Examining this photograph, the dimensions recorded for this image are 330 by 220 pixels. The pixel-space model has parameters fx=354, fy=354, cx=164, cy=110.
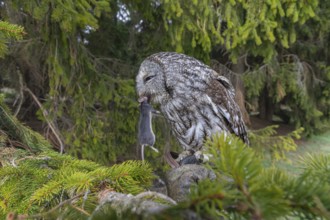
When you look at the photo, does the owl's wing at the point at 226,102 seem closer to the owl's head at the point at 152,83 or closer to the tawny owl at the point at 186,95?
the tawny owl at the point at 186,95

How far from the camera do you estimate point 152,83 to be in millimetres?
2701

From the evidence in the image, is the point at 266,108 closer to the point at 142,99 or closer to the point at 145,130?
the point at 142,99

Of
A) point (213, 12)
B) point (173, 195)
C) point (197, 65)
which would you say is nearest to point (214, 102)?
point (197, 65)

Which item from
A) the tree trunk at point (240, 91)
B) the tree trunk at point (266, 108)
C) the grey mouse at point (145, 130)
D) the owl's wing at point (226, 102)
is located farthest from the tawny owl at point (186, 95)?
Result: the tree trunk at point (266, 108)

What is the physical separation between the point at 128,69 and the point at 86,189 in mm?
4461

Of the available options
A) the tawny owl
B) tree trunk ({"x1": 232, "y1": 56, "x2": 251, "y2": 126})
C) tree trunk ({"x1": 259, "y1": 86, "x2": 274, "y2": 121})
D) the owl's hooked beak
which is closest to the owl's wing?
the tawny owl

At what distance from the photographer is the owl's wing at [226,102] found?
275 cm

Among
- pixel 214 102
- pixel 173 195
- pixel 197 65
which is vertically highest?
pixel 197 65

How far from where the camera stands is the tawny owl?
2641 mm

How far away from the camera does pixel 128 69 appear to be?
551 cm

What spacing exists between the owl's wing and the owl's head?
0.35 m

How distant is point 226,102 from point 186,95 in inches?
16.0

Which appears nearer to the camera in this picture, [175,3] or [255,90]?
[175,3]

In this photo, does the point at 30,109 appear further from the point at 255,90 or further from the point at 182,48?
the point at 255,90
